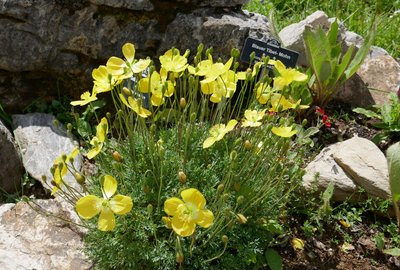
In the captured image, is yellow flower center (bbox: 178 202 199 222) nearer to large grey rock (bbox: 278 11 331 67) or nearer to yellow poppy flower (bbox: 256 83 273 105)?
yellow poppy flower (bbox: 256 83 273 105)

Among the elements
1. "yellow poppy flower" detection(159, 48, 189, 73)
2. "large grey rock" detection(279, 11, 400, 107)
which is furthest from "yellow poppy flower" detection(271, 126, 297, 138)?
"large grey rock" detection(279, 11, 400, 107)

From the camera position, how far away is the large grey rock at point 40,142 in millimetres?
2863

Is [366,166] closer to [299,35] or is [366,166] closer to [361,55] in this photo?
[361,55]

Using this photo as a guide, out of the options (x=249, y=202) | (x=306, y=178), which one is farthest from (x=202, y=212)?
(x=306, y=178)

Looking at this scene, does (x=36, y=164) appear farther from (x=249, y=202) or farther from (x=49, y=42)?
(x=249, y=202)

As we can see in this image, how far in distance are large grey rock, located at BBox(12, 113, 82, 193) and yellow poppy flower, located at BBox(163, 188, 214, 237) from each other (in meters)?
1.29

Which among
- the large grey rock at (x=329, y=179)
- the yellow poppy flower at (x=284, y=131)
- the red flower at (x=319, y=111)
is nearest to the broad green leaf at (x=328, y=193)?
the large grey rock at (x=329, y=179)

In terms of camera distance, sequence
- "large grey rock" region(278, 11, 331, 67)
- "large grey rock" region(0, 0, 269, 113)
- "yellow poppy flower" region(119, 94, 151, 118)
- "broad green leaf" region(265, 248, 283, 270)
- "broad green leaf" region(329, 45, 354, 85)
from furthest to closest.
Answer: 1. "large grey rock" region(278, 11, 331, 67)
2. "broad green leaf" region(329, 45, 354, 85)
3. "large grey rock" region(0, 0, 269, 113)
4. "broad green leaf" region(265, 248, 283, 270)
5. "yellow poppy flower" region(119, 94, 151, 118)

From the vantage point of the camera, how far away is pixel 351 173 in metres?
2.79

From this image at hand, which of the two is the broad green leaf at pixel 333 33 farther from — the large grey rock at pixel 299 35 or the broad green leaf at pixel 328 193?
the broad green leaf at pixel 328 193

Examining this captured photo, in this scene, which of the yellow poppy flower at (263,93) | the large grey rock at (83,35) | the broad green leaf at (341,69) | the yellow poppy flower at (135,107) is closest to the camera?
the yellow poppy flower at (135,107)

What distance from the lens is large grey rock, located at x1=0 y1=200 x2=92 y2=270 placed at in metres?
2.21

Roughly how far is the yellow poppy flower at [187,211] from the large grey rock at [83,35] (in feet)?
5.36

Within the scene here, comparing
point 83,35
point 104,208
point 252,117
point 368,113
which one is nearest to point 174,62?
point 252,117
